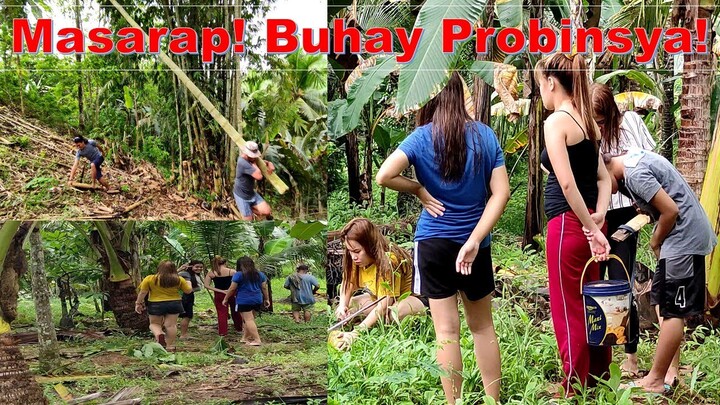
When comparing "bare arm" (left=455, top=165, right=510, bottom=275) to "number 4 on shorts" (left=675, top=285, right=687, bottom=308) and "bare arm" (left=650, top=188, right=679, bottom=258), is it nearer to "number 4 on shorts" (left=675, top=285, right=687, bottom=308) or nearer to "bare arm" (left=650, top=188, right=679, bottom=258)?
"bare arm" (left=650, top=188, right=679, bottom=258)

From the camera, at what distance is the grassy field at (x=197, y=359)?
384cm

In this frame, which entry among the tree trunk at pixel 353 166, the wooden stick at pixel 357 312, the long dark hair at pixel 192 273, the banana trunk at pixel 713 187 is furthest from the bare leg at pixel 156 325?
the banana trunk at pixel 713 187

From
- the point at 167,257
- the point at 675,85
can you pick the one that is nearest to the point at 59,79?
the point at 167,257

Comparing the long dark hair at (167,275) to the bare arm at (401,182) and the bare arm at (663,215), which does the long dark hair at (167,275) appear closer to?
the bare arm at (401,182)

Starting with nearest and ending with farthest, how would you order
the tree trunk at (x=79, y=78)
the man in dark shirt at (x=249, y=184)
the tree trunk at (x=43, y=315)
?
the tree trunk at (x=79, y=78) → the man in dark shirt at (x=249, y=184) → the tree trunk at (x=43, y=315)

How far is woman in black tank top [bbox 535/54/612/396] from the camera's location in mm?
3312

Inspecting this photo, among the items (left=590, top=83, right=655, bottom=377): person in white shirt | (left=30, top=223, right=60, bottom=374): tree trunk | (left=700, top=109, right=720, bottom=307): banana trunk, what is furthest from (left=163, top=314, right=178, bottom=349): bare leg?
(left=700, top=109, right=720, bottom=307): banana trunk

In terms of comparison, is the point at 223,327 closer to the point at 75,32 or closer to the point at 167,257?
the point at 167,257

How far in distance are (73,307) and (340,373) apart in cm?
136

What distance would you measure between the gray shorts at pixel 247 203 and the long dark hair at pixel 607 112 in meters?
1.61

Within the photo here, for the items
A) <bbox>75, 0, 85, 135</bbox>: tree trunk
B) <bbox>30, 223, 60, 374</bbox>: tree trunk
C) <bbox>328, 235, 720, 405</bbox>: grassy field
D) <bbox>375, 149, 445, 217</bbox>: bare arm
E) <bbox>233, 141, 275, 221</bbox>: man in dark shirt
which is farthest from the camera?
<bbox>30, 223, 60, 374</bbox>: tree trunk

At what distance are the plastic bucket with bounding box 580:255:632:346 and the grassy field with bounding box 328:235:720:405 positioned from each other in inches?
5.6

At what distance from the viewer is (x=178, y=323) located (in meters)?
3.85

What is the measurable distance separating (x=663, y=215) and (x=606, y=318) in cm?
55
